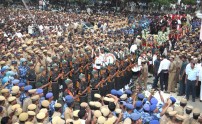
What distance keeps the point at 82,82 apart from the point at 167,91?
12.5 ft

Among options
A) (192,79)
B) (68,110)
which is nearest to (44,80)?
(68,110)

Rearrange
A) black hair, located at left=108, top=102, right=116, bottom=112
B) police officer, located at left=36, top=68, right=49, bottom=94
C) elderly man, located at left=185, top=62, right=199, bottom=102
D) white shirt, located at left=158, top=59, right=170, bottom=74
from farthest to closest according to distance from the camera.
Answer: white shirt, located at left=158, top=59, right=170, bottom=74, elderly man, located at left=185, top=62, right=199, bottom=102, police officer, located at left=36, top=68, right=49, bottom=94, black hair, located at left=108, top=102, right=116, bottom=112

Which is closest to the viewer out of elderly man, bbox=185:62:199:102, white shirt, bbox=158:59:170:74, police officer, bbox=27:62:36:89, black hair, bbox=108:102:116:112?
black hair, bbox=108:102:116:112

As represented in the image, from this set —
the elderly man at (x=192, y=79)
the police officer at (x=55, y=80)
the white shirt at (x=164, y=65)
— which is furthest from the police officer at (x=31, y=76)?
the elderly man at (x=192, y=79)

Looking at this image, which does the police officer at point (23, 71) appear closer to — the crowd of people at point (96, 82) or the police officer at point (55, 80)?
the crowd of people at point (96, 82)

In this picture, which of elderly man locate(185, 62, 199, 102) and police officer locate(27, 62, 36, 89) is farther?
elderly man locate(185, 62, 199, 102)

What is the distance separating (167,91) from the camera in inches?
453

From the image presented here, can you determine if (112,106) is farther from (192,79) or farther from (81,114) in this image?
(192,79)

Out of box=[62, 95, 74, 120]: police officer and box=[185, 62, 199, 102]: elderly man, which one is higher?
box=[62, 95, 74, 120]: police officer

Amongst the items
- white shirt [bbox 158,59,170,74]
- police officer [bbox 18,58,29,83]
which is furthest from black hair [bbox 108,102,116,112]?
white shirt [bbox 158,59,170,74]

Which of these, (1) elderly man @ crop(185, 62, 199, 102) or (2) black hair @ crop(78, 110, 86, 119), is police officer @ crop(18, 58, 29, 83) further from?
(1) elderly man @ crop(185, 62, 199, 102)

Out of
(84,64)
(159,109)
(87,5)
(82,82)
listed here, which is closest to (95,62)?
(84,64)

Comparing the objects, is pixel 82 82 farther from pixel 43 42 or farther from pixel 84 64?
pixel 43 42

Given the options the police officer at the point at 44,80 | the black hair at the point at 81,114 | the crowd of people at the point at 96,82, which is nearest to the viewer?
the black hair at the point at 81,114
